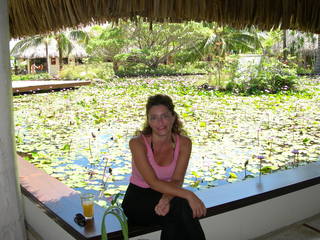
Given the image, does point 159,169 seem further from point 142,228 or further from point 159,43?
point 159,43

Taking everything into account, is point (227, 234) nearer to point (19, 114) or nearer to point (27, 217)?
point (27, 217)

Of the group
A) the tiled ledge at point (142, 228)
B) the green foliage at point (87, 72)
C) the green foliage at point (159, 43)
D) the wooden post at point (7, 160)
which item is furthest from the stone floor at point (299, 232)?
the green foliage at point (159, 43)

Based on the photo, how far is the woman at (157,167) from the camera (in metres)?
1.54

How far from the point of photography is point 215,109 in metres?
5.84

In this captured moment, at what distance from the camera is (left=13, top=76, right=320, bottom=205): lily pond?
290 cm

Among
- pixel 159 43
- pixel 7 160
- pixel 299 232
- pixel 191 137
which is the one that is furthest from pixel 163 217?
pixel 159 43

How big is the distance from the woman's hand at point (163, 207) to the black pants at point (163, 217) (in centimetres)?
1

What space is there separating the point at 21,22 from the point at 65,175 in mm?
1396

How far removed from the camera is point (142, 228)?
5.23 ft

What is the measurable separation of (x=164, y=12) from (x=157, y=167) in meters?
0.65

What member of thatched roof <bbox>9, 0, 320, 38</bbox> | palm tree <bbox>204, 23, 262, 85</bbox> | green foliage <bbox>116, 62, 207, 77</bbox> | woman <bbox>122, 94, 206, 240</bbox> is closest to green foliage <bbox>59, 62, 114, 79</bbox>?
green foliage <bbox>116, 62, 207, 77</bbox>

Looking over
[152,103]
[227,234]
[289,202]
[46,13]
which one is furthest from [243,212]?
[46,13]

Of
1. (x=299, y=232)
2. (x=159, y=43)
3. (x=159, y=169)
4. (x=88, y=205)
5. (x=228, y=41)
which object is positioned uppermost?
(x=159, y=43)

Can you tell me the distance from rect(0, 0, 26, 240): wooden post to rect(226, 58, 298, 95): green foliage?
6832mm
